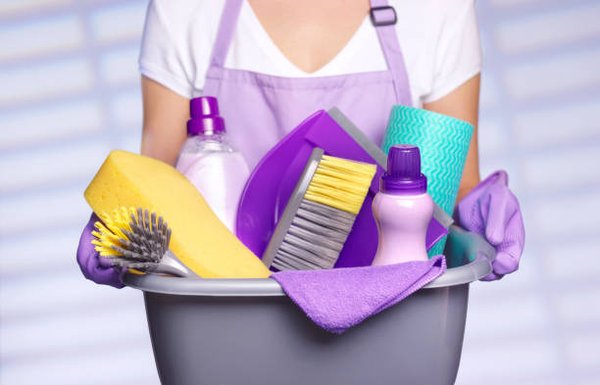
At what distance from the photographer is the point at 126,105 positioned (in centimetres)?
161

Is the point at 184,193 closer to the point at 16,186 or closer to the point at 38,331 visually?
the point at 16,186

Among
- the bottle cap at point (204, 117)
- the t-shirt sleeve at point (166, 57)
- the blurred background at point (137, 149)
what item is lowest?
the blurred background at point (137, 149)

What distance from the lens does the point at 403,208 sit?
0.63m

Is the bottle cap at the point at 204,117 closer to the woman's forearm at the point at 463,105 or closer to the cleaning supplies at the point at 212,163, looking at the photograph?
the cleaning supplies at the point at 212,163

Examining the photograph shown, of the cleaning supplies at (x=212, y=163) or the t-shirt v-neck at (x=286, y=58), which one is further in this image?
the t-shirt v-neck at (x=286, y=58)

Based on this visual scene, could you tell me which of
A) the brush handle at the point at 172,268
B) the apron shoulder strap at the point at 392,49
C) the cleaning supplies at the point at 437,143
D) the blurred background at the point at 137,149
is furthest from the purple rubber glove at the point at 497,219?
the blurred background at the point at 137,149

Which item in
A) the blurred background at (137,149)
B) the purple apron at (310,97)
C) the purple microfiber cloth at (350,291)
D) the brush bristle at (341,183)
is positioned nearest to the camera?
the purple microfiber cloth at (350,291)

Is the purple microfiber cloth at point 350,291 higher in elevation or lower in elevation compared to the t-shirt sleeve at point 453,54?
lower

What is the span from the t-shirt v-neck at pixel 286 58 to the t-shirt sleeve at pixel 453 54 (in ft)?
0.22

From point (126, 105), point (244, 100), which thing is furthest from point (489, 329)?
point (244, 100)

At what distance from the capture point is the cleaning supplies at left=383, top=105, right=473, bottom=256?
0.74 meters

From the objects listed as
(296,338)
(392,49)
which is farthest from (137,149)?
(296,338)

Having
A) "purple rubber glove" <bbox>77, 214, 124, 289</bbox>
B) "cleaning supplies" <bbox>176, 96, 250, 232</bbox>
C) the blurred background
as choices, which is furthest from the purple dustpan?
the blurred background

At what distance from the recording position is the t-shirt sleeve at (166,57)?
2.97ft
